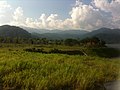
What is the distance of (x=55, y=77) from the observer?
21.2m

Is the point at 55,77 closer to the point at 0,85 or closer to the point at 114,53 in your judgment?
the point at 0,85

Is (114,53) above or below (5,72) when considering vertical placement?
below

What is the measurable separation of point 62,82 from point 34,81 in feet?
7.21

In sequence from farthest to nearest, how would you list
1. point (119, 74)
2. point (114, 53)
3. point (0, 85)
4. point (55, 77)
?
point (114, 53) < point (119, 74) < point (55, 77) < point (0, 85)

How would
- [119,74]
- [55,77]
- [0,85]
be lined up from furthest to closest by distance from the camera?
[119,74], [55,77], [0,85]

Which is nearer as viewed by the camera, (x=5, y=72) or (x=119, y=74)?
(x=5, y=72)

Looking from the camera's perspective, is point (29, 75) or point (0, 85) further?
point (29, 75)

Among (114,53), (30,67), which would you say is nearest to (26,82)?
(30,67)

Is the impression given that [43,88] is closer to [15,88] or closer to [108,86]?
[15,88]

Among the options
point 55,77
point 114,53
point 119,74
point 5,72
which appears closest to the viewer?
point 55,77

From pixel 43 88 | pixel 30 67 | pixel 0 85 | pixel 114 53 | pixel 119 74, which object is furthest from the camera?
pixel 114 53

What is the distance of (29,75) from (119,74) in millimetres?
11316

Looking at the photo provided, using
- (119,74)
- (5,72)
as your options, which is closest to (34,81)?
(5,72)

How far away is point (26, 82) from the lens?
63.0 feet
